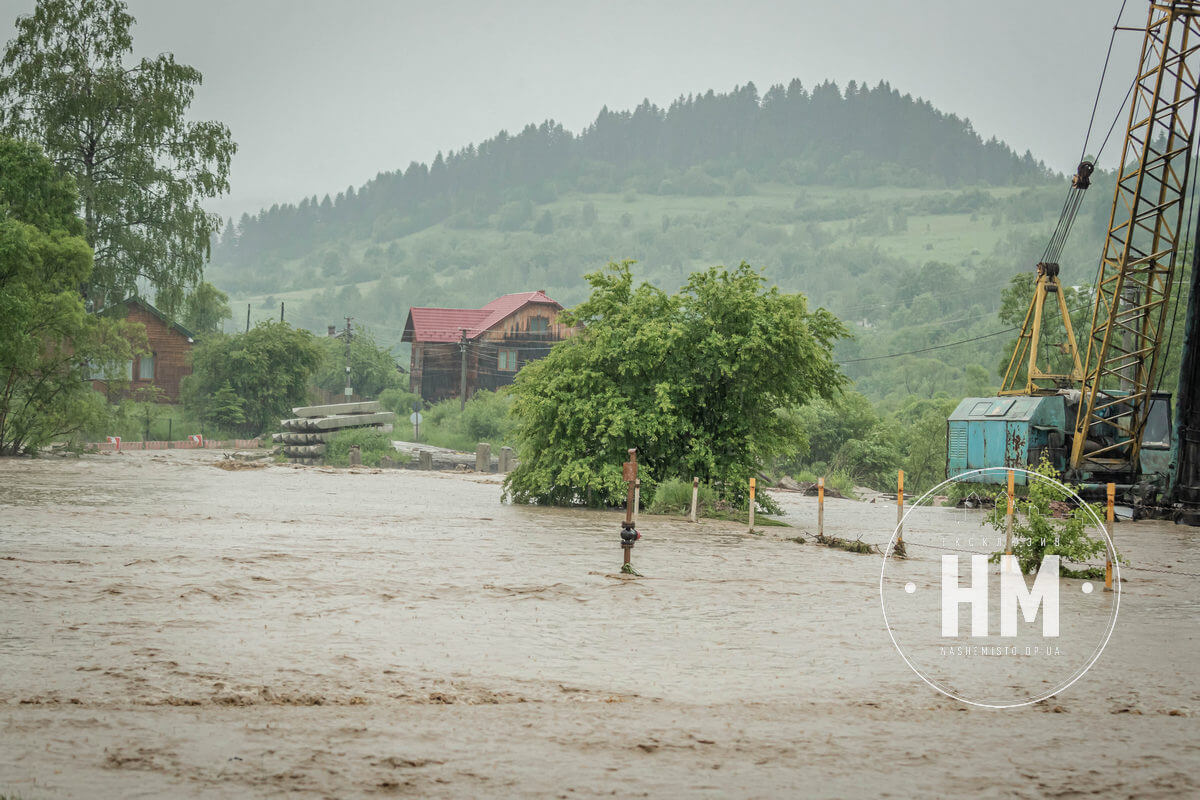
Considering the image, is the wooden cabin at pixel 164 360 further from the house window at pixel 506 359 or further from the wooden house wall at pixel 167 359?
the house window at pixel 506 359

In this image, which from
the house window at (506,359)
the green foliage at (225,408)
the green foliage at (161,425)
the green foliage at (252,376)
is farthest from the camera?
the house window at (506,359)

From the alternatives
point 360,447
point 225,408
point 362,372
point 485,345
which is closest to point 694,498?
point 360,447

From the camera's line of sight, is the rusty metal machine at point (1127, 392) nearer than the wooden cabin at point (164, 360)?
Yes

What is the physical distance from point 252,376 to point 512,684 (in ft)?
172

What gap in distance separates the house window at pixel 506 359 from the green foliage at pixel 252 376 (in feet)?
65.1

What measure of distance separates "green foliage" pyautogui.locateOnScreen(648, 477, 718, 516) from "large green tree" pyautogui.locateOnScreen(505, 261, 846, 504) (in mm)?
408

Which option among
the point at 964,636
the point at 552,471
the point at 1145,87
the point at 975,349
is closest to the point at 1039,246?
the point at 975,349

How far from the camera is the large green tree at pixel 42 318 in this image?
3494 cm

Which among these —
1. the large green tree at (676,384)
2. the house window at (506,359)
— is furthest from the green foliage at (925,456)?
the house window at (506,359)

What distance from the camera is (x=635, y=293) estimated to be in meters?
27.7

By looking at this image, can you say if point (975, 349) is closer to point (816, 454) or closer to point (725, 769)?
point (816, 454)

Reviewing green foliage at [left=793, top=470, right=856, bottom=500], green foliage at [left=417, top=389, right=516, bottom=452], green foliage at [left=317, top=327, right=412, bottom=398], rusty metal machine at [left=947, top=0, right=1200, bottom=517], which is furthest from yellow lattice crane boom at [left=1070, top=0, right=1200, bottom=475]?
green foliage at [left=317, top=327, right=412, bottom=398]

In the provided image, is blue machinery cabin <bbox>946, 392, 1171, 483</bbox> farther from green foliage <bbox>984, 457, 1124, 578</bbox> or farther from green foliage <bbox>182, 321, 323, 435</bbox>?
green foliage <bbox>182, 321, 323, 435</bbox>

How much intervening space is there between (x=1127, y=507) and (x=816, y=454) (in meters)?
22.7
